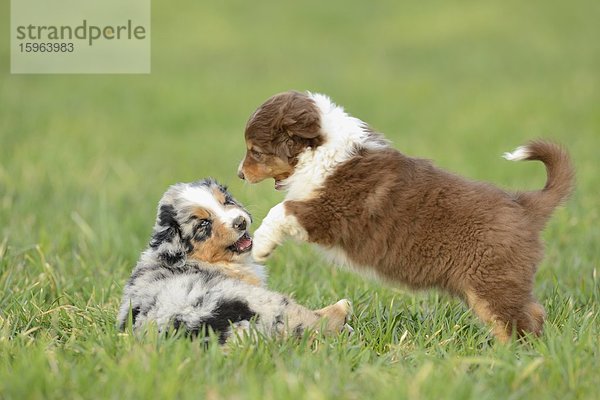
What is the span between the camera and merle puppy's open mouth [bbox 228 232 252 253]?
18.4ft

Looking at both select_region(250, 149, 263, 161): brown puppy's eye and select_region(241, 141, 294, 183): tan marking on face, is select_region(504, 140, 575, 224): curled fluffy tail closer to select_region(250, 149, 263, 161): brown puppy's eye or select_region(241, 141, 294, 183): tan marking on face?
select_region(241, 141, 294, 183): tan marking on face

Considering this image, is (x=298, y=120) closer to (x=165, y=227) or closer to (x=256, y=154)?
(x=256, y=154)

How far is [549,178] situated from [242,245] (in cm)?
202

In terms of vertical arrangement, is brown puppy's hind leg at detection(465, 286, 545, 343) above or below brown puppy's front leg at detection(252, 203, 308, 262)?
below

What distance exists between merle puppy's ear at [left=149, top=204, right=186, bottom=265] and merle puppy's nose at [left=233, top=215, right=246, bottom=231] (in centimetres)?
36

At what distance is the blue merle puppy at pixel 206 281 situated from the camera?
477cm

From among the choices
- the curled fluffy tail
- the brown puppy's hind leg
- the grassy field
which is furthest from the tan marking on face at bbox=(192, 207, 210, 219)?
the curled fluffy tail

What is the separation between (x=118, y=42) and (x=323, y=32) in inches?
238

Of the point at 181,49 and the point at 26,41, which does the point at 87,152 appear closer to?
the point at 26,41

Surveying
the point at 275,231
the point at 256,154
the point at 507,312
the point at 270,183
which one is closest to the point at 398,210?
the point at 275,231

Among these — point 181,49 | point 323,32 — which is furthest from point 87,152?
point 323,32

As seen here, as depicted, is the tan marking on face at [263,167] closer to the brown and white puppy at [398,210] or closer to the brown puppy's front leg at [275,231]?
the brown and white puppy at [398,210]

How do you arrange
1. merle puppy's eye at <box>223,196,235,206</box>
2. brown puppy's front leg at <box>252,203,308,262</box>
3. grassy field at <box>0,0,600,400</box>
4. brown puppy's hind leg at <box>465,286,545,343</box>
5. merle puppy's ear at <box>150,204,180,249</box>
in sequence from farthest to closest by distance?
merle puppy's eye at <box>223,196,235,206</box>, merle puppy's ear at <box>150,204,180,249</box>, brown puppy's front leg at <box>252,203,308,262</box>, brown puppy's hind leg at <box>465,286,545,343</box>, grassy field at <box>0,0,600,400</box>

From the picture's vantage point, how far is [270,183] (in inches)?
404
